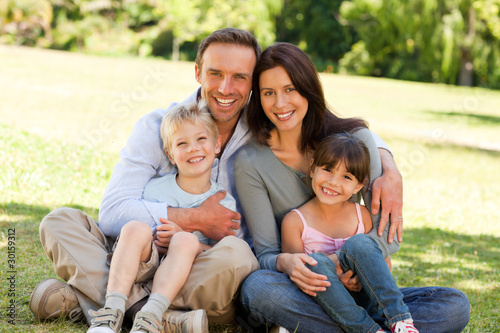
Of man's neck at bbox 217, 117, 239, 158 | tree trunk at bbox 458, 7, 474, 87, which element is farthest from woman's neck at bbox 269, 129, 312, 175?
tree trunk at bbox 458, 7, 474, 87

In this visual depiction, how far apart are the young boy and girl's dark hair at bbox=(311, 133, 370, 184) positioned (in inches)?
23.0

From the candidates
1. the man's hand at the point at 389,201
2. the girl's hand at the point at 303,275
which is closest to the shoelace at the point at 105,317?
the girl's hand at the point at 303,275

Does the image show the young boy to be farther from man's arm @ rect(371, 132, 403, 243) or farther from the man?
man's arm @ rect(371, 132, 403, 243)

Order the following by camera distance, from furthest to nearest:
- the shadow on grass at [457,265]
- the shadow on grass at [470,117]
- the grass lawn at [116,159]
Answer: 1. the shadow on grass at [470,117]
2. the grass lawn at [116,159]
3. the shadow on grass at [457,265]

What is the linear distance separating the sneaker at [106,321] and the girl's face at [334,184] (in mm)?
1228

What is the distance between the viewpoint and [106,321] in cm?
251

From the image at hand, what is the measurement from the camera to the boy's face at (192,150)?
10.2 feet

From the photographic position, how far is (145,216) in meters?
3.02

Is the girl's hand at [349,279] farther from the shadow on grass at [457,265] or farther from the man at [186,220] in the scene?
the shadow on grass at [457,265]

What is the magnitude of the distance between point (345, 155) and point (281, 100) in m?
0.46

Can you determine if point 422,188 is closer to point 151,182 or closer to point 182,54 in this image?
point 151,182

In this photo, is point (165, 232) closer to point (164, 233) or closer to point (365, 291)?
point (164, 233)

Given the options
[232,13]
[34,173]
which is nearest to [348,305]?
[34,173]

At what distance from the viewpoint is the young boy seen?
8.45 ft
